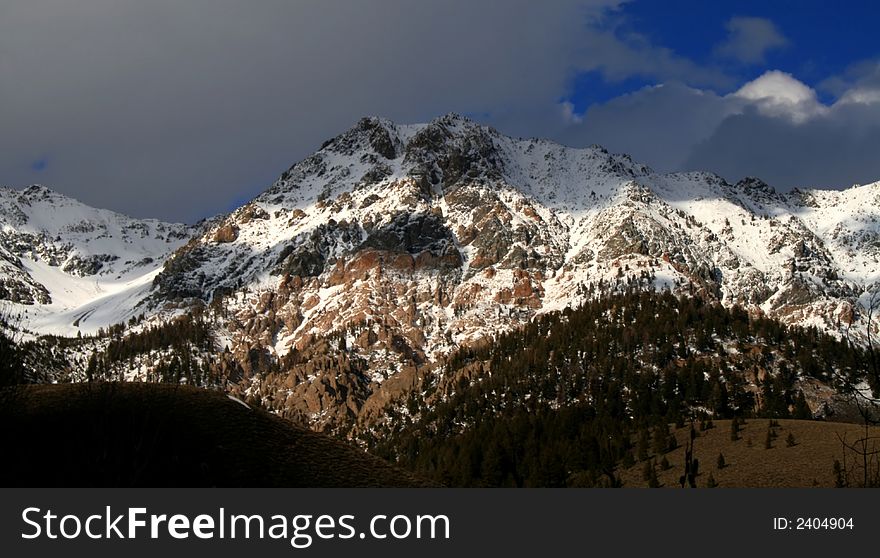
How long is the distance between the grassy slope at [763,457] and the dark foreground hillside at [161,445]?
47.4 metres

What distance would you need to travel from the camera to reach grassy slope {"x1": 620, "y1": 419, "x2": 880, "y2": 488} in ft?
211

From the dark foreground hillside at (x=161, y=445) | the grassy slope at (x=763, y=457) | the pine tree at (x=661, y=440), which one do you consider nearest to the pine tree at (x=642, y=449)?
the grassy slope at (x=763, y=457)

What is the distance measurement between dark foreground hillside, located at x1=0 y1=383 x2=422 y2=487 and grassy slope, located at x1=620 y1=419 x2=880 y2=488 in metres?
47.4

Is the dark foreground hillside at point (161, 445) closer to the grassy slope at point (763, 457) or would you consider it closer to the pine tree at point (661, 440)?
the grassy slope at point (763, 457)

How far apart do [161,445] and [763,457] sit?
68456 mm

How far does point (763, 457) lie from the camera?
247 ft

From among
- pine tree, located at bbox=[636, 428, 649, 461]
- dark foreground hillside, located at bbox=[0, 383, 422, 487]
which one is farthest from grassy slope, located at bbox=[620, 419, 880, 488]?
dark foreground hillside, located at bbox=[0, 383, 422, 487]

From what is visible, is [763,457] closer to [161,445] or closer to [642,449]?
[642,449]

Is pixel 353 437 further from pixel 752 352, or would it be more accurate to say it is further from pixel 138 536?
pixel 138 536

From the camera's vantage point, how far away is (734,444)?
84312mm

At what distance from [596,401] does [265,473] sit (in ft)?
423

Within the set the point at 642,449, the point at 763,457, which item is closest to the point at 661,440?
the point at 642,449

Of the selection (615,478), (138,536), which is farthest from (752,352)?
(138,536)

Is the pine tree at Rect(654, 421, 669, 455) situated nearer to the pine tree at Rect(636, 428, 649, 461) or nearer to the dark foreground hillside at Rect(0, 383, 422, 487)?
the pine tree at Rect(636, 428, 649, 461)
